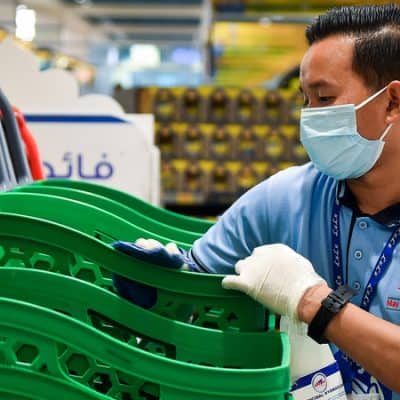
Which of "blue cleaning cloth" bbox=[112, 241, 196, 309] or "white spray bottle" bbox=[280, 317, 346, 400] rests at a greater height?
"blue cleaning cloth" bbox=[112, 241, 196, 309]

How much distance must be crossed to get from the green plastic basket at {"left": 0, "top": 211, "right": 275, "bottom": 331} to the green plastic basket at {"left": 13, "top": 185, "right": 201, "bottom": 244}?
0.41m

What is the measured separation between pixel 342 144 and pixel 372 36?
0.26 metres

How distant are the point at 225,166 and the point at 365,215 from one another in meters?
5.77

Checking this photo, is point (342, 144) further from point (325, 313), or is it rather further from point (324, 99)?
point (325, 313)

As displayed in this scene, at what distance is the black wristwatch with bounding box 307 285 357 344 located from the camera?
4.66ft

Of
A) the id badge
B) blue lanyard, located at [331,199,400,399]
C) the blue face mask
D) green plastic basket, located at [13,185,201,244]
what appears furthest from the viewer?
green plastic basket, located at [13,185,201,244]

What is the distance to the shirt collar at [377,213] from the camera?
169 centimetres

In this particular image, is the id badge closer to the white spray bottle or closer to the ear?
the white spray bottle

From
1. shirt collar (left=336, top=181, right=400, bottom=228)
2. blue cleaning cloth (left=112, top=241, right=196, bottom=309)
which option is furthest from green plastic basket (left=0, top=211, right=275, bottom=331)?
shirt collar (left=336, top=181, right=400, bottom=228)

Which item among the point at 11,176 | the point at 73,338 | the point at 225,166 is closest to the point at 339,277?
the point at 73,338

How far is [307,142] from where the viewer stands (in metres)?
1.82

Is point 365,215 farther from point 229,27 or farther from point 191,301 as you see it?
point 229,27

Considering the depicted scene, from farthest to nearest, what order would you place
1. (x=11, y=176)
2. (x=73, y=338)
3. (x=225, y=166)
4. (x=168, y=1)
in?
(x=168, y=1) < (x=225, y=166) < (x=11, y=176) < (x=73, y=338)

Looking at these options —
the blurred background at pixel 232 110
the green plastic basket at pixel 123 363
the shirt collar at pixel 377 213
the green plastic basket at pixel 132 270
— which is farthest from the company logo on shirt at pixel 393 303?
the blurred background at pixel 232 110
